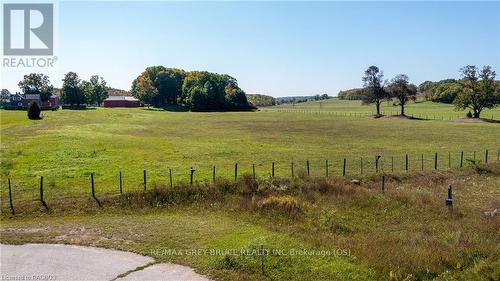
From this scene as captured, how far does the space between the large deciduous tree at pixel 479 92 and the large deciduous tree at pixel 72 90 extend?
109597 millimetres

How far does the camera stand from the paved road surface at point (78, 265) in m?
14.9

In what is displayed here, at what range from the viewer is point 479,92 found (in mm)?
97562

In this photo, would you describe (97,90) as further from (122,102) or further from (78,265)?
(78,265)

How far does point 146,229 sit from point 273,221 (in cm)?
607

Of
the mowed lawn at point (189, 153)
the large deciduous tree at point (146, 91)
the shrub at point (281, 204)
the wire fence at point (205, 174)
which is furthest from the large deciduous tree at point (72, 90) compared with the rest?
the shrub at point (281, 204)

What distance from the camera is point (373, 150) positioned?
149ft

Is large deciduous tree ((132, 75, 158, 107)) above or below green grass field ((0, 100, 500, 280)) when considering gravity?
above

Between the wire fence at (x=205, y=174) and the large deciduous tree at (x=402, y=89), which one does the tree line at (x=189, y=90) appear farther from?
the wire fence at (x=205, y=174)

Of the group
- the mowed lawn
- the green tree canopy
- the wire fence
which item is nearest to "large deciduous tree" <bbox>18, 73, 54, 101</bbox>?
the green tree canopy

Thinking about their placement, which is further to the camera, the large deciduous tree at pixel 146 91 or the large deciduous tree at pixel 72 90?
the large deciduous tree at pixel 146 91

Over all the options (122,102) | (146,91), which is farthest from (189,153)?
(122,102)

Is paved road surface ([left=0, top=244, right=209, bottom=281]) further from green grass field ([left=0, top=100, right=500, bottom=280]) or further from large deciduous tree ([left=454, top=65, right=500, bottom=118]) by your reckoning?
large deciduous tree ([left=454, top=65, right=500, bottom=118])

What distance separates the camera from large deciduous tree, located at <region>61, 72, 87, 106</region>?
13288cm

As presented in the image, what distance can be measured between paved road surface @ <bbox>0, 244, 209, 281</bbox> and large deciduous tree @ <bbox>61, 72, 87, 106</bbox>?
413ft
